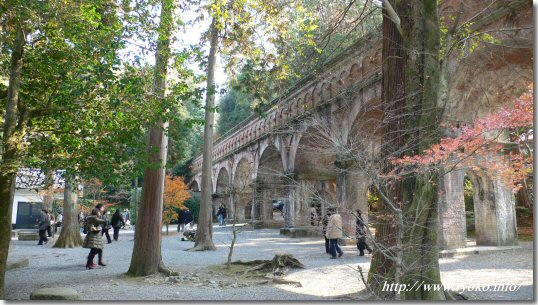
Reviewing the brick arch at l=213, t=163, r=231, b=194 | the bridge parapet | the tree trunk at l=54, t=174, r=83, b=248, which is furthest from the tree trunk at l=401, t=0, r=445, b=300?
the brick arch at l=213, t=163, r=231, b=194

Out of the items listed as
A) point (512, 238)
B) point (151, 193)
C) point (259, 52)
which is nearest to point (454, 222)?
point (512, 238)

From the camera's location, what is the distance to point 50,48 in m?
5.67

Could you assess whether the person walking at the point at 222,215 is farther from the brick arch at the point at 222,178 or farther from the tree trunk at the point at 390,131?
the tree trunk at the point at 390,131

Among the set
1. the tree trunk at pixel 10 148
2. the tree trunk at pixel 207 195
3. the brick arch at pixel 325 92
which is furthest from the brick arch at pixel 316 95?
the tree trunk at pixel 10 148

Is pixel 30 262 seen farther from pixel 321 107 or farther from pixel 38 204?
pixel 38 204

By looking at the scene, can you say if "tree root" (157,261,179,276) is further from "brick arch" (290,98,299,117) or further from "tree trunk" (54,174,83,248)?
A: "brick arch" (290,98,299,117)

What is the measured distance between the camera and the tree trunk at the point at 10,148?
5.27m

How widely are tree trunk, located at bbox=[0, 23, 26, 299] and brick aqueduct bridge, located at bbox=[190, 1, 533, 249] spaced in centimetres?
390

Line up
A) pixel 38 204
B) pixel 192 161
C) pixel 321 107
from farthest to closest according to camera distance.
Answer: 1. pixel 192 161
2. pixel 38 204
3. pixel 321 107

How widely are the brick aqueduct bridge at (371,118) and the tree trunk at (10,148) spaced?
12.8ft

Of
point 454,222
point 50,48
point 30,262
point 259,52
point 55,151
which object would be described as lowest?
point 30,262

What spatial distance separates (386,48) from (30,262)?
1000 cm

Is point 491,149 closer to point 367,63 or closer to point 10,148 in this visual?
point 367,63

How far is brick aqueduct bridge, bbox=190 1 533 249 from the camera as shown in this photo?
8.34 meters
